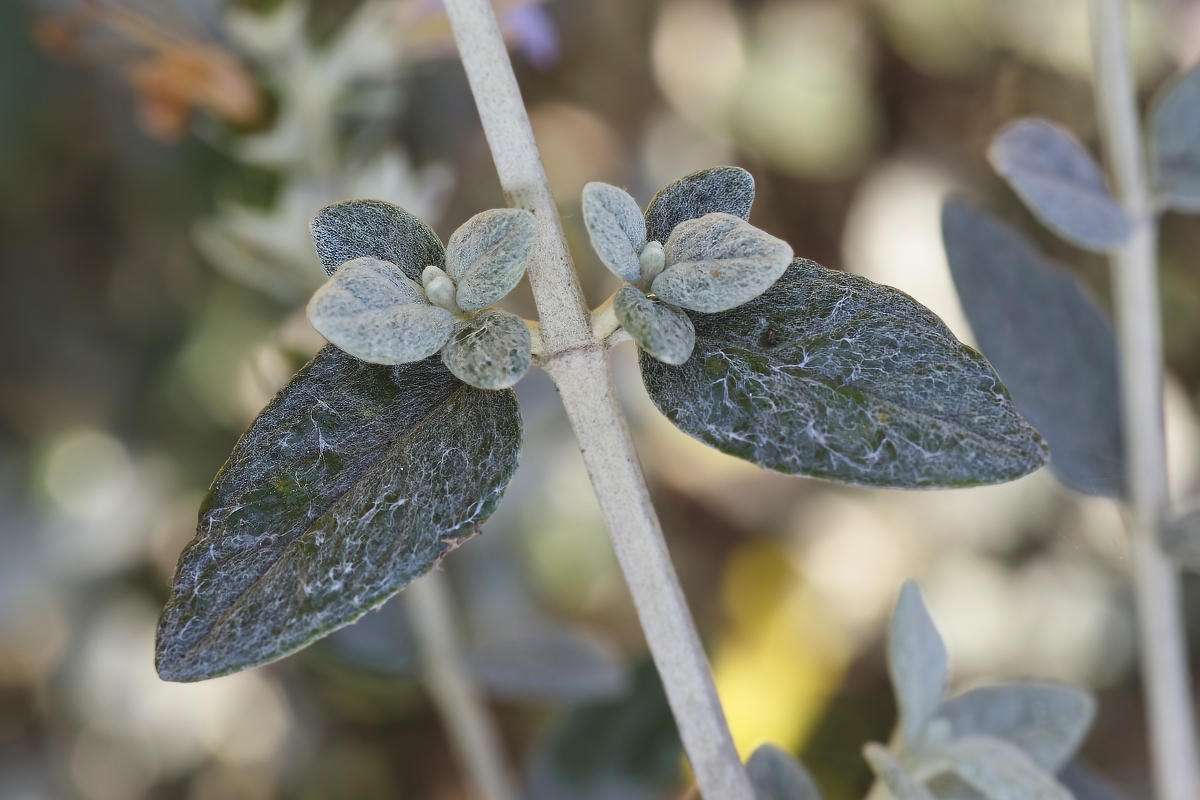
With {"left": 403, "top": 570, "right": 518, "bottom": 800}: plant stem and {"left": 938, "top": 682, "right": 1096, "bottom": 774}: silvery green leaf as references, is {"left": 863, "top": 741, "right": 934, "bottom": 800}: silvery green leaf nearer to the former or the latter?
{"left": 938, "top": 682, "right": 1096, "bottom": 774}: silvery green leaf

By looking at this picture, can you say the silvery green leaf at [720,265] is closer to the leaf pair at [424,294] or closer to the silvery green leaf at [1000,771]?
the leaf pair at [424,294]

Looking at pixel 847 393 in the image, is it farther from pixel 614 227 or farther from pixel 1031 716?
pixel 1031 716

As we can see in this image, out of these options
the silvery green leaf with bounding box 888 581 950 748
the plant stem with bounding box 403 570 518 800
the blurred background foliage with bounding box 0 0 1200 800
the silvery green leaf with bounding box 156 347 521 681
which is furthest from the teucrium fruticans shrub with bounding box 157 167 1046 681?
the blurred background foliage with bounding box 0 0 1200 800

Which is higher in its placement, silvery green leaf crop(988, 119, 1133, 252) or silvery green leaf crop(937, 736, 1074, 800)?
silvery green leaf crop(988, 119, 1133, 252)

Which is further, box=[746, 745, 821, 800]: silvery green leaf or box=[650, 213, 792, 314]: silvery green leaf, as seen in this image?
box=[746, 745, 821, 800]: silvery green leaf

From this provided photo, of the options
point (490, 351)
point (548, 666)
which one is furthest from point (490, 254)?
point (548, 666)

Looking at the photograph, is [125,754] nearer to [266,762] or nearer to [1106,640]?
[266,762]
